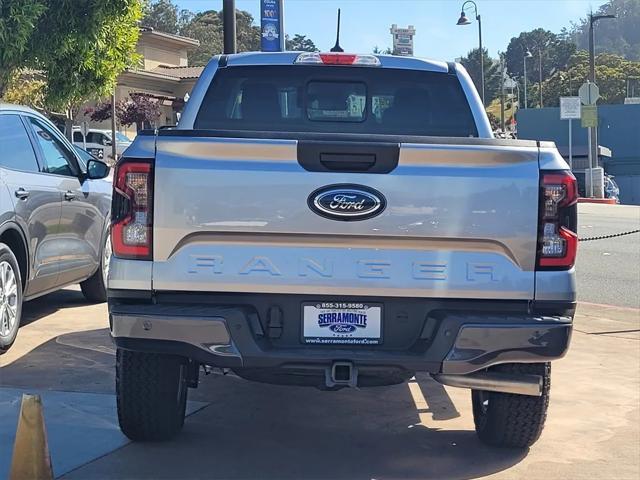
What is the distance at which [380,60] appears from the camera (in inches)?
222

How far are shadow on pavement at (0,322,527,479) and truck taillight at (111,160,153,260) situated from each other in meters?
1.18

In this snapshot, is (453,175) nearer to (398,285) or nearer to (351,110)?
(398,285)

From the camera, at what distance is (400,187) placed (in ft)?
13.1

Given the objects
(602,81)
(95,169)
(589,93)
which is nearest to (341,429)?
(95,169)

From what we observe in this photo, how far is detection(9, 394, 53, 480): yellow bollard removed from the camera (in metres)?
3.61

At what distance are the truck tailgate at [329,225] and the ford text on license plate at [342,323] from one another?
9 centimetres

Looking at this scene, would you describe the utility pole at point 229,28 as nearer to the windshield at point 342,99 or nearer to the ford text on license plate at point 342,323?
the windshield at point 342,99

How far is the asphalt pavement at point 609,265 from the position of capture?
11.0 metres

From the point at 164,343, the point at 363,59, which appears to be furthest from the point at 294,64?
the point at 164,343

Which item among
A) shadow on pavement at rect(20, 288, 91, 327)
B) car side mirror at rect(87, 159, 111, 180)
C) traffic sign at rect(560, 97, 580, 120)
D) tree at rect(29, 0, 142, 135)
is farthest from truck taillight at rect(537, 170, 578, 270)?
traffic sign at rect(560, 97, 580, 120)

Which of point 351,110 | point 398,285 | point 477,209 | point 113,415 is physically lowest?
point 113,415

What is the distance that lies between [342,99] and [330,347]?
2.22m

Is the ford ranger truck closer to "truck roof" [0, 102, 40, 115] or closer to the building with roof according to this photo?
"truck roof" [0, 102, 40, 115]

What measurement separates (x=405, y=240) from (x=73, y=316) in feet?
16.7
